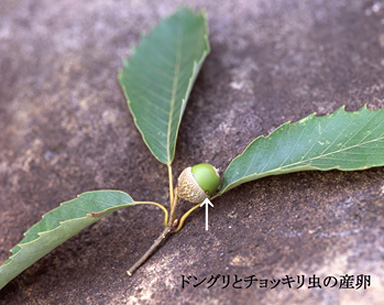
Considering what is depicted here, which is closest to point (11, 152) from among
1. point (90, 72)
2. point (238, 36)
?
point (90, 72)

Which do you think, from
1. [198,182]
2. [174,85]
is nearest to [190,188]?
[198,182]

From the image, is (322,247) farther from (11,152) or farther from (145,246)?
(11,152)

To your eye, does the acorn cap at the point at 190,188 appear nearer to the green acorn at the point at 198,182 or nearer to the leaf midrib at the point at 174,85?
the green acorn at the point at 198,182

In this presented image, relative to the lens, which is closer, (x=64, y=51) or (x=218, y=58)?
(x=218, y=58)

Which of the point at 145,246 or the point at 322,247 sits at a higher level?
the point at 145,246

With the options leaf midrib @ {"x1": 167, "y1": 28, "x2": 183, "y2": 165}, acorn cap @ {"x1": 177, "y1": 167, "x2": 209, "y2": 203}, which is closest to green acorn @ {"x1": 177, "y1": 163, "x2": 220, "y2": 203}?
acorn cap @ {"x1": 177, "y1": 167, "x2": 209, "y2": 203}

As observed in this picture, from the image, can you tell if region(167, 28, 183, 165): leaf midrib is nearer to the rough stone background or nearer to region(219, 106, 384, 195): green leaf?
the rough stone background

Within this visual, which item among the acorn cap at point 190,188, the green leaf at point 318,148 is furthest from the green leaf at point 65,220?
the green leaf at point 318,148
